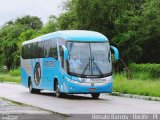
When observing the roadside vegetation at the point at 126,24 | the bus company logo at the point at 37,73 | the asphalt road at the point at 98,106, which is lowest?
the asphalt road at the point at 98,106

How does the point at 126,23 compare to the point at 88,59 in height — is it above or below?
above

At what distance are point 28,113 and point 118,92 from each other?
14065 mm

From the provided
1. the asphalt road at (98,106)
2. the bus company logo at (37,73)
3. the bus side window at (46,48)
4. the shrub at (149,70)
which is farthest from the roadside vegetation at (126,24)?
the asphalt road at (98,106)

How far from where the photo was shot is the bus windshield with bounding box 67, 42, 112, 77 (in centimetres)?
2667

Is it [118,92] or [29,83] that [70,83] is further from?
[29,83]

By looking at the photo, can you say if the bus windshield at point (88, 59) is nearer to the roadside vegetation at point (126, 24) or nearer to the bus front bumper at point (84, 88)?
the bus front bumper at point (84, 88)

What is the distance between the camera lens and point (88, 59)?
87.9 ft

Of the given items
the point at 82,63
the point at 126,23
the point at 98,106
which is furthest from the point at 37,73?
the point at 126,23

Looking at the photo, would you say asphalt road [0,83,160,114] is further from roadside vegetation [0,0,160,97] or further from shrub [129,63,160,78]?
roadside vegetation [0,0,160,97]

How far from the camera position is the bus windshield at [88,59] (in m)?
26.7

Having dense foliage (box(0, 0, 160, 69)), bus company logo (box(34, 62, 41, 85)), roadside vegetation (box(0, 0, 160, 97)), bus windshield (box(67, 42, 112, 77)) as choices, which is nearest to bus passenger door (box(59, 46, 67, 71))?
bus windshield (box(67, 42, 112, 77))

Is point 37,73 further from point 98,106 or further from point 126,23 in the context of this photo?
point 126,23

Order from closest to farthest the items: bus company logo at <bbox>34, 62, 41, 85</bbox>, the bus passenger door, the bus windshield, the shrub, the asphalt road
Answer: the asphalt road < the bus windshield < the bus passenger door < bus company logo at <bbox>34, 62, 41, 85</bbox> < the shrub

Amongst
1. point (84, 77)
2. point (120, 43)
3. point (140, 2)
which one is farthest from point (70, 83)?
point (140, 2)
